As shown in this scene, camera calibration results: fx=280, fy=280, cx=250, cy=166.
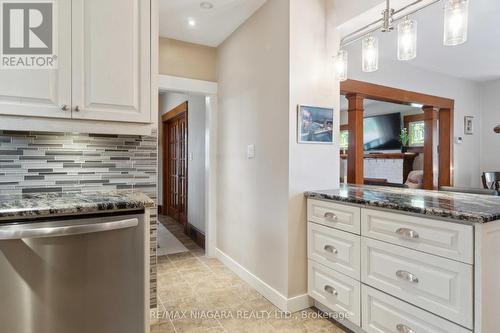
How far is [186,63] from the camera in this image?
3117 mm

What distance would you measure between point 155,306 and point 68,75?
162 centimetres

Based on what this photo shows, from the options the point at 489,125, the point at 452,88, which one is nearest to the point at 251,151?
the point at 452,88

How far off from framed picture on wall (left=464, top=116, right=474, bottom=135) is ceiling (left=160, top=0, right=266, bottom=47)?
397 centimetres

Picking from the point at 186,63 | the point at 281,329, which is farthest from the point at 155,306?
the point at 186,63

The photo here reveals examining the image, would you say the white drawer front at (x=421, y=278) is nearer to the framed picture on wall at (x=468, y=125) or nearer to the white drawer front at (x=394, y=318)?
the white drawer front at (x=394, y=318)

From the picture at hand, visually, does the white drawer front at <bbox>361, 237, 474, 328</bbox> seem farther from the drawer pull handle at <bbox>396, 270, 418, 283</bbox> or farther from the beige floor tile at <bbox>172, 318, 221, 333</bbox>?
the beige floor tile at <bbox>172, 318, 221, 333</bbox>

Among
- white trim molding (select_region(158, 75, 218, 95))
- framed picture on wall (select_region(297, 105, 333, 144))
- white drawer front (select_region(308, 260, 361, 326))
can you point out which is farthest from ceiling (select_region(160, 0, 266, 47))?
white drawer front (select_region(308, 260, 361, 326))

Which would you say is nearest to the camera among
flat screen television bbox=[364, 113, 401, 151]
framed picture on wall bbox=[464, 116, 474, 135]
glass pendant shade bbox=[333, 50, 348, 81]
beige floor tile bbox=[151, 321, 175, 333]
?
beige floor tile bbox=[151, 321, 175, 333]

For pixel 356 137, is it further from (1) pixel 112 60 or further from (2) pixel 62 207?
(2) pixel 62 207

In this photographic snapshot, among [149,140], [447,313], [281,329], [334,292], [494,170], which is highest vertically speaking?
[149,140]

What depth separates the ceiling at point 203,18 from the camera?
2.41 metres

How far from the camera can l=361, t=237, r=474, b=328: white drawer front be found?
4.20 ft

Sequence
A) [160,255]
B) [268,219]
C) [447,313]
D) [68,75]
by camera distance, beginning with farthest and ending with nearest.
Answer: [160,255], [268,219], [68,75], [447,313]

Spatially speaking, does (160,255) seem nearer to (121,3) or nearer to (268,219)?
(268,219)
